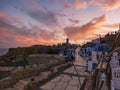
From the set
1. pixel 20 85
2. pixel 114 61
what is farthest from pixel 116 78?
pixel 20 85

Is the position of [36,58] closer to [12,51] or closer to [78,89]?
[12,51]

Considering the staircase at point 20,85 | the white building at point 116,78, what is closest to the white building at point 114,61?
the white building at point 116,78

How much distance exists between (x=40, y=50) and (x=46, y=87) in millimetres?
40241

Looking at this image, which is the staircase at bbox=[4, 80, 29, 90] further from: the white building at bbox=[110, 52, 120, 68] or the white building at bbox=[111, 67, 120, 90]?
the white building at bbox=[110, 52, 120, 68]

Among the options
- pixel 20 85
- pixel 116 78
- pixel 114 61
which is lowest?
pixel 20 85

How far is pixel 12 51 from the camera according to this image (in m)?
57.2

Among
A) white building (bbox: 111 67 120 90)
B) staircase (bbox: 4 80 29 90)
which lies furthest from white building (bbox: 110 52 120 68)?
staircase (bbox: 4 80 29 90)

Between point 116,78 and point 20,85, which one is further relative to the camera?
point 20,85

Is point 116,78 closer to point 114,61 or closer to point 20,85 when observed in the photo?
point 114,61

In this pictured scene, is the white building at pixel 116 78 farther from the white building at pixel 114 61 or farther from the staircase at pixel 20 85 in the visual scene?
the staircase at pixel 20 85

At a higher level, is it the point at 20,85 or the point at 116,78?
the point at 116,78

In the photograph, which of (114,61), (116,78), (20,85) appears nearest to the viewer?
(116,78)

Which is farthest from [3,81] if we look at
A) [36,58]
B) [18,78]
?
[36,58]

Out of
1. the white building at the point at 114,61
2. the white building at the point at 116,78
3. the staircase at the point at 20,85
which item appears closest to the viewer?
the white building at the point at 116,78
